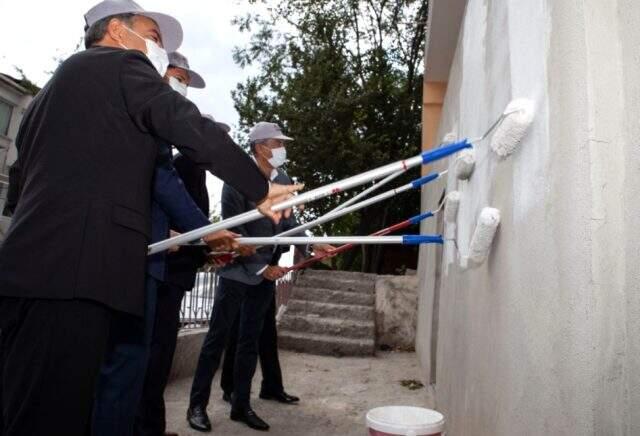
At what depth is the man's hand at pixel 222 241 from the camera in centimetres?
271

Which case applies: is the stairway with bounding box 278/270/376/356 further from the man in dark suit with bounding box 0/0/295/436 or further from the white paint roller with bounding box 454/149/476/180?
the man in dark suit with bounding box 0/0/295/436

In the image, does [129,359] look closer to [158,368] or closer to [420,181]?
[158,368]

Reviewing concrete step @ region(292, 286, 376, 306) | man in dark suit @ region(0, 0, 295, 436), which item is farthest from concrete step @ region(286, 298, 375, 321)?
man in dark suit @ region(0, 0, 295, 436)

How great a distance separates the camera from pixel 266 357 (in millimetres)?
4184

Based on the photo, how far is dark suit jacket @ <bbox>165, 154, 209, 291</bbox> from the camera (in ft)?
9.68

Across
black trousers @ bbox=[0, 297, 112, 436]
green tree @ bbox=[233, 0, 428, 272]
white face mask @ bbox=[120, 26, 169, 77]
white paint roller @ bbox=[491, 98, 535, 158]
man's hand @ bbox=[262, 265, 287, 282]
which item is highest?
green tree @ bbox=[233, 0, 428, 272]

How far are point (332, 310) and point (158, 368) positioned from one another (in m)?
4.62

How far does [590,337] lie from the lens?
1059 mm

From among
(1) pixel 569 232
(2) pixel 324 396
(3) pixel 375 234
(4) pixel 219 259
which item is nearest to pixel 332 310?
(2) pixel 324 396

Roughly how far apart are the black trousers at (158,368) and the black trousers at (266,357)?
1.14m

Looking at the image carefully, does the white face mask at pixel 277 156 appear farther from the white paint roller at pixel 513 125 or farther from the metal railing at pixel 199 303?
the white paint roller at pixel 513 125

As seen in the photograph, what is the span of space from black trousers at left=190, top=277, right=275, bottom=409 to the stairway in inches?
117

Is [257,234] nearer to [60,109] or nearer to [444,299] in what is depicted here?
[444,299]

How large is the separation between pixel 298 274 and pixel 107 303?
6.71 m
